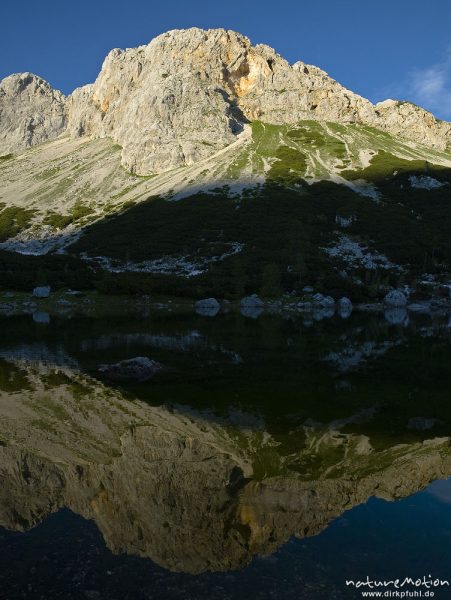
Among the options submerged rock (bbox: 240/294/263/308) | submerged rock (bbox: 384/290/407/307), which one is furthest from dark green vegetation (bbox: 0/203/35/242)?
submerged rock (bbox: 384/290/407/307)

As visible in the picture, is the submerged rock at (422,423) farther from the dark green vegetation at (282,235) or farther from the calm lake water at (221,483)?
the dark green vegetation at (282,235)

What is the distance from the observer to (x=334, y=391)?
1975 centimetres

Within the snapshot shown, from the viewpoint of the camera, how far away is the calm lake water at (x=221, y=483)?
764cm

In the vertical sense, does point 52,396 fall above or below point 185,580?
above

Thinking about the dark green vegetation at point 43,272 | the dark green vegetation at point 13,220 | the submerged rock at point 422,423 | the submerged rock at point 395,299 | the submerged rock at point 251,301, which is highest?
the dark green vegetation at point 13,220

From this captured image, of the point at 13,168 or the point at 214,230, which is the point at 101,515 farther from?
the point at 13,168

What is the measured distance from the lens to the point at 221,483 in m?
10.7

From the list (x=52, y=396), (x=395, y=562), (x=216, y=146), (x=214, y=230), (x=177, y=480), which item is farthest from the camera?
(x=216, y=146)

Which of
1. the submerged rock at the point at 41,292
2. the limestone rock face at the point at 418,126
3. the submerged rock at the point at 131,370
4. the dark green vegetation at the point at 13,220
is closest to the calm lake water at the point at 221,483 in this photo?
the submerged rock at the point at 131,370

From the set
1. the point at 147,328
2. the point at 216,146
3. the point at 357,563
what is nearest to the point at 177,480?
the point at 357,563

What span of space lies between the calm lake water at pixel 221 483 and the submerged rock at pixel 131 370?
0.58m

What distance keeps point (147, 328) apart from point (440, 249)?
83613mm

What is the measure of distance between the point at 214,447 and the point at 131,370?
9.94 metres

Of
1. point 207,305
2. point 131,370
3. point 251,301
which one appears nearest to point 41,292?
point 207,305
